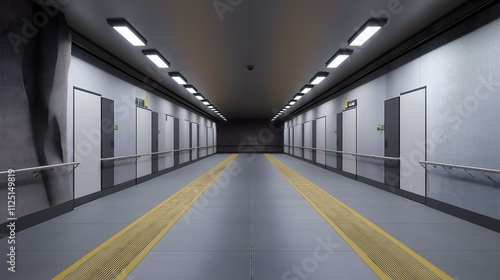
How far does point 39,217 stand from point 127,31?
3607mm

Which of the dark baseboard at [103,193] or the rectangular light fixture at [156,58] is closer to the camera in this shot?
the dark baseboard at [103,193]

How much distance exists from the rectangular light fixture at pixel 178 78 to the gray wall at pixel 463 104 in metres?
6.32

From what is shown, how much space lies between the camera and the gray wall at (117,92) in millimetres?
5270

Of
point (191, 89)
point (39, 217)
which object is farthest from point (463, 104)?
point (191, 89)

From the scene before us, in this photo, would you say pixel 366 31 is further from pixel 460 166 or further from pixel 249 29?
pixel 460 166

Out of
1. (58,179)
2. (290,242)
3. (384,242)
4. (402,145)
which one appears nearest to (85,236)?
(58,179)

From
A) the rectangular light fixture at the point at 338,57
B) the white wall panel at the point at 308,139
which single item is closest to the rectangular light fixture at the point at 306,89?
the rectangular light fixture at the point at 338,57

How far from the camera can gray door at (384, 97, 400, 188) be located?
636 cm

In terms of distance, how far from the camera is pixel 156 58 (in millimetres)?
6660

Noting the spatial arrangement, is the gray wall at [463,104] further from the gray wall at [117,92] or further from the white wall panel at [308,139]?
the white wall panel at [308,139]

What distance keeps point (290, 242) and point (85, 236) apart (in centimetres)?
281

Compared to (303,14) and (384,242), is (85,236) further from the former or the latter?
(303,14)

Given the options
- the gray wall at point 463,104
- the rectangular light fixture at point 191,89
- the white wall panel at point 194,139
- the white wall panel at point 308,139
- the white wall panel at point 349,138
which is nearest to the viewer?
the gray wall at point 463,104

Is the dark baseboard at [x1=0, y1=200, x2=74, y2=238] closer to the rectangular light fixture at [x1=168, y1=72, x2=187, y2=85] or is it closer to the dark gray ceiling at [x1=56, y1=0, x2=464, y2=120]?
the dark gray ceiling at [x1=56, y1=0, x2=464, y2=120]
